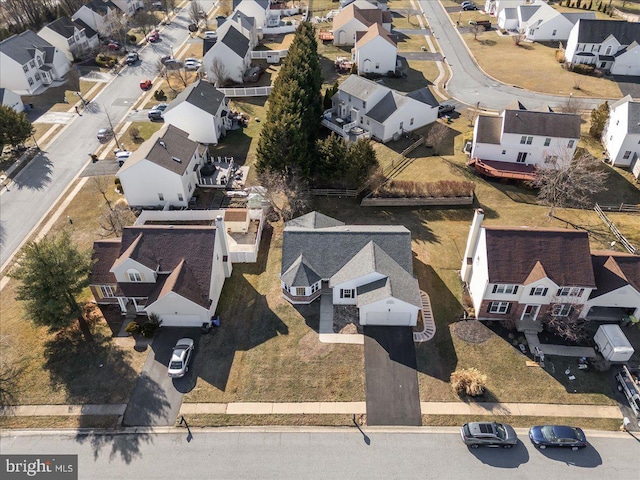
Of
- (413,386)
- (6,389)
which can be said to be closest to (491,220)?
(413,386)

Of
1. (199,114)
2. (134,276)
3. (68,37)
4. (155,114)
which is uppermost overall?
(68,37)

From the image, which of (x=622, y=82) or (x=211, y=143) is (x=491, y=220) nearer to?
(x=211, y=143)

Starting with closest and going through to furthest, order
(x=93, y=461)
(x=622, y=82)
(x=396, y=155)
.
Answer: (x=93, y=461) → (x=396, y=155) → (x=622, y=82)

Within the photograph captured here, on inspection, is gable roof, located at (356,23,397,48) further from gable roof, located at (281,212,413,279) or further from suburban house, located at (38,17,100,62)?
suburban house, located at (38,17,100,62)

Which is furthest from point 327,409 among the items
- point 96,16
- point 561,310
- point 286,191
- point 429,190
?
point 96,16

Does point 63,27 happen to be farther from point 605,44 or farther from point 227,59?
point 605,44

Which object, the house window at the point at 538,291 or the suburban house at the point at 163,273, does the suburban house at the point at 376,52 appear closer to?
the suburban house at the point at 163,273
